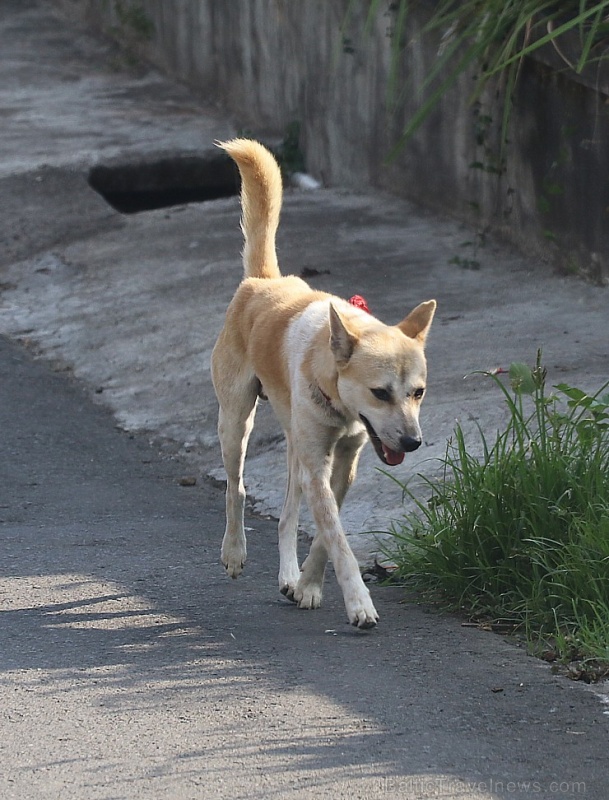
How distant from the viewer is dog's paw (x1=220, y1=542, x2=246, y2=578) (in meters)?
5.19

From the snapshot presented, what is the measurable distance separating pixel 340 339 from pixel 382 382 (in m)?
0.22

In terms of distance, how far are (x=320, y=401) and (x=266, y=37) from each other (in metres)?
8.85

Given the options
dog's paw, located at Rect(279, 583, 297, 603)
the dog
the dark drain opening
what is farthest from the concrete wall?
dog's paw, located at Rect(279, 583, 297, 603)

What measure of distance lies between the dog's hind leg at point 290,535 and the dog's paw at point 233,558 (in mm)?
234

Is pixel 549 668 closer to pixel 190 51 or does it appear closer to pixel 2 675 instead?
pixel 2 675

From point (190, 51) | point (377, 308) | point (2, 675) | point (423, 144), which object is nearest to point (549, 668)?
point (2, 675)

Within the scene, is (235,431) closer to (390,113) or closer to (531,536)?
(531,536)

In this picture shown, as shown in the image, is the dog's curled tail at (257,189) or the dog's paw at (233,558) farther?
the dog's curled tail at (257,189)

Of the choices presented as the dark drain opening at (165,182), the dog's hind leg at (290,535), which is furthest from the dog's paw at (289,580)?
the dark drain opening at (165,182)

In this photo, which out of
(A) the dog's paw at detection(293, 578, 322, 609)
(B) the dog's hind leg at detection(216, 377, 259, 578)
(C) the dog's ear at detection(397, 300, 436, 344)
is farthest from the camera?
(B) the dog's hind leg at detection(216, 377, 259, 578)

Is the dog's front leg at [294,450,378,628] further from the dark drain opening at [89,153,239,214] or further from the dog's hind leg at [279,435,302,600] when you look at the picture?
the dark drain opening at [89,153,239,214]

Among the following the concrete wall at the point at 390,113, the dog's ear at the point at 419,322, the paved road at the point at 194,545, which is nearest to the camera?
the paved road at the point at 194,545

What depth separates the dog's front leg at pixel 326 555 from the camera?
14.0 feet

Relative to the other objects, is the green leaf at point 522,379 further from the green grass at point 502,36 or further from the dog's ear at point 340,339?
the green grass at point 502,36
